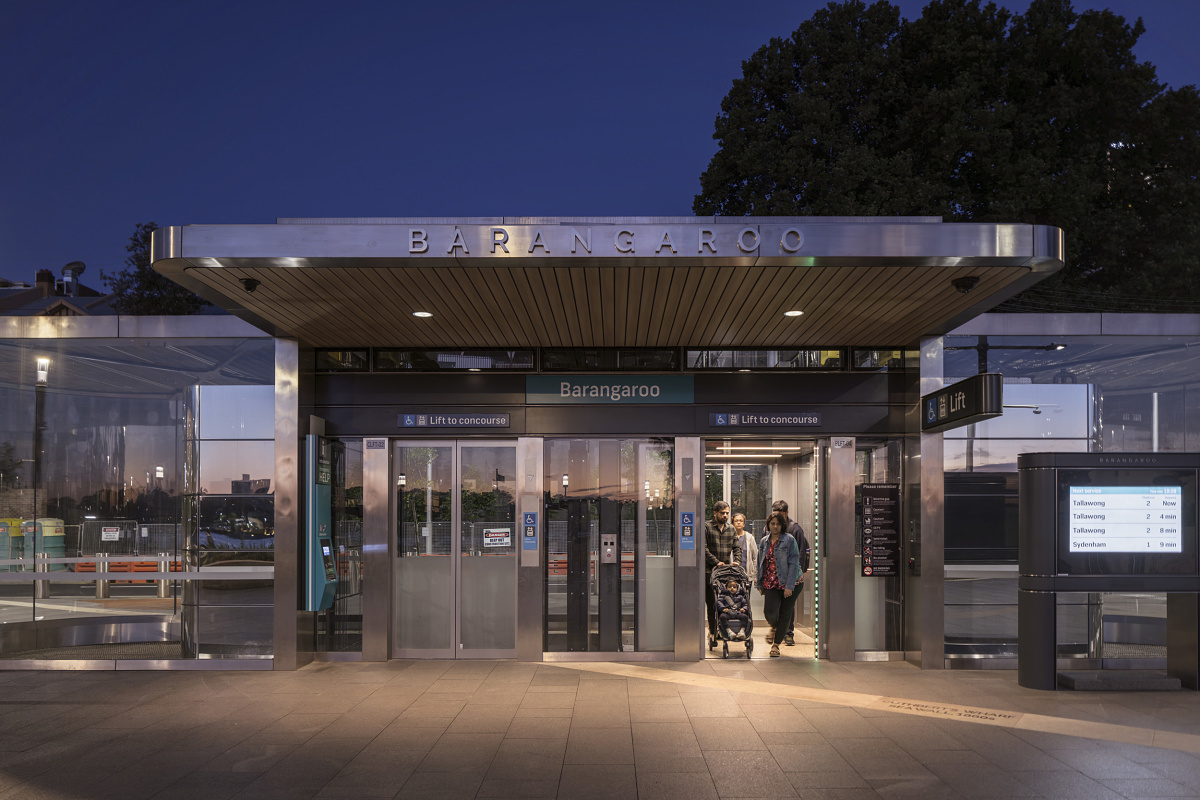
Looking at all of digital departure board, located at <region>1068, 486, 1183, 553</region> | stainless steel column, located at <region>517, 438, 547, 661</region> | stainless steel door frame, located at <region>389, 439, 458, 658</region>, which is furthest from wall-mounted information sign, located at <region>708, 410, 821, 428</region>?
stainless steel door frame, located at <region>389, 439, 458, 658</region>

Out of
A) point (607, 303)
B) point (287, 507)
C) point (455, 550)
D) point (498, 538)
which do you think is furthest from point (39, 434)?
point (607, 303)

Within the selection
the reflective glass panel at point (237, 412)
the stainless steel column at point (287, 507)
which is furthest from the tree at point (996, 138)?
the reflective glass panel at point (237, 412)

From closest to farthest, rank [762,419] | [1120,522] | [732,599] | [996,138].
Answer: [1120,522], [762,419], [732,599], [996,138]

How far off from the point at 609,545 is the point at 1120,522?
5000 mm

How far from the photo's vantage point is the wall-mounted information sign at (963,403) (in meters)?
7.37

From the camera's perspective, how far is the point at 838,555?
970 centimetres

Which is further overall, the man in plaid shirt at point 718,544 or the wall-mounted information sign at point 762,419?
the man in plaid shirt at point 718,544

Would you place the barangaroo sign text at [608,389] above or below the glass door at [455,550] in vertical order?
above

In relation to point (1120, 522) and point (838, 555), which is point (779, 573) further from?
point (1120, 522)

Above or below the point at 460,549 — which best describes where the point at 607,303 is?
above

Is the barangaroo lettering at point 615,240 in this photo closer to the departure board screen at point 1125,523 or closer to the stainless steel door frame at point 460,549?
the stainless steel door frame at point 460,549

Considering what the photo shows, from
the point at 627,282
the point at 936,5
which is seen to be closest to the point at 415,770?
the point at 627,282

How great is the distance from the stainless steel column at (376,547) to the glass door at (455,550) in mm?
163

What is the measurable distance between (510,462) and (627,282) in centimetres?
365
